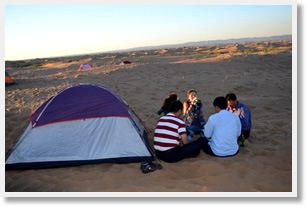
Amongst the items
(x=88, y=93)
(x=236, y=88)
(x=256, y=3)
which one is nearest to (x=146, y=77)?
(x=236, y=88)

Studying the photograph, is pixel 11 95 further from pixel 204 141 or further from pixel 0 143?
pixel 204 141

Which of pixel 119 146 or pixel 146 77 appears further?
pixel 146 77

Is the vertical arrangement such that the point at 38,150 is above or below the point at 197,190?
above

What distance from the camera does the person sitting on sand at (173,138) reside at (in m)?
4.73

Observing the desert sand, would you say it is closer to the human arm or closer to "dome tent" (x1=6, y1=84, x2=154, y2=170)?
"dome tent" (x1=6, y1=84, x2=154, y2=170)

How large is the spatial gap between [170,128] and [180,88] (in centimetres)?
774

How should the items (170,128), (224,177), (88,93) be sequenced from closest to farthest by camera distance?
(224,177)
(170,128)
(88,93)

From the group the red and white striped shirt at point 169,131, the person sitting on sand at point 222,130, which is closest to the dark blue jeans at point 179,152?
the red and white striped shirt at point 169,131

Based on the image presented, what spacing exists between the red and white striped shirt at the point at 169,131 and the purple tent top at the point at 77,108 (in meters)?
0.90

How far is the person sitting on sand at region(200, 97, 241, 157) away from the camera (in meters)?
4.65

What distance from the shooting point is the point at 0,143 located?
14.3 ft

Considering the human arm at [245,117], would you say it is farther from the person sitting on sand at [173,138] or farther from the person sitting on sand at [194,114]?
the person sitting on sand at [173,138]

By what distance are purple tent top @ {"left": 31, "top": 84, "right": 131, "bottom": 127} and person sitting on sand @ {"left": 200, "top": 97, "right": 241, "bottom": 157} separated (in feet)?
6.07

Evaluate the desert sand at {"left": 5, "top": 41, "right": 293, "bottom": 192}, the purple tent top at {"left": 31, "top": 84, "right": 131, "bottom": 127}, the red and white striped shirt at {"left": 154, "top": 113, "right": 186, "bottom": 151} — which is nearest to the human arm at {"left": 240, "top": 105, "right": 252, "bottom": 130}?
the desert sand at {"left": 5, "top": 41, "right": 293, "bottom": 192}
